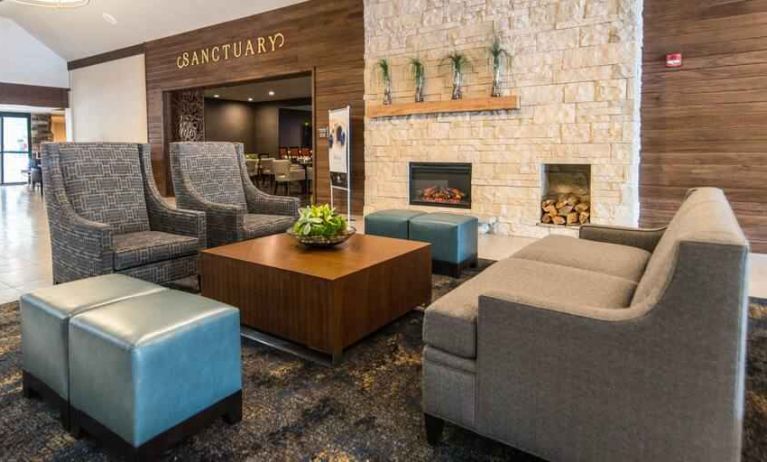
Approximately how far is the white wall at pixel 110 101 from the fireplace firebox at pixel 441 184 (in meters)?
6.57

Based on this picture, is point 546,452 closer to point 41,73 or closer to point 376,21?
point 376,21

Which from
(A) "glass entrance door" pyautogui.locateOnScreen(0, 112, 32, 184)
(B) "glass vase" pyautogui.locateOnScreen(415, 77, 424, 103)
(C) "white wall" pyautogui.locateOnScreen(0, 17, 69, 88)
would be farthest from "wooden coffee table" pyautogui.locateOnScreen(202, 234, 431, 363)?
(A) "glass entrance door" pyautogui.locateOnScreen(0, 112, 32, 184)

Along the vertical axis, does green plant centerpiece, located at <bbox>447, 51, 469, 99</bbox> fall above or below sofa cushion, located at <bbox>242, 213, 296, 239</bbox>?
above

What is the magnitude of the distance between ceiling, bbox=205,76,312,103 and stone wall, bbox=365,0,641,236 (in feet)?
17.5

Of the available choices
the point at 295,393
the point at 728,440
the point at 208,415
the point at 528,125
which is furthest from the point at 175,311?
the point at 528,125

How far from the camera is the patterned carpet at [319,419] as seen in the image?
1.66 metres

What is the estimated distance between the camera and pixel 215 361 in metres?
1.74

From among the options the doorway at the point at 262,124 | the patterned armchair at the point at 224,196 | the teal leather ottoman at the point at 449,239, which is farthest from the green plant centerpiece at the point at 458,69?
the doorway at the point at 262,124

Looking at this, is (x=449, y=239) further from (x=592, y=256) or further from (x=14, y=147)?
(x=14, y=147)

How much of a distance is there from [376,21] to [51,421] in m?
5.87

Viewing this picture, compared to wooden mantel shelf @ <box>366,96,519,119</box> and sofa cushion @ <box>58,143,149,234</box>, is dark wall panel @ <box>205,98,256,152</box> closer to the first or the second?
wooden mantel shelf @ <box>366,96,519,119</box>

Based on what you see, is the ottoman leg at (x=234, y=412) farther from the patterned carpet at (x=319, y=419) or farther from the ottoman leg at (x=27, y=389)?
the ottoman leg at (x=27, y=389)

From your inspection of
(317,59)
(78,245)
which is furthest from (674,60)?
(78,245)

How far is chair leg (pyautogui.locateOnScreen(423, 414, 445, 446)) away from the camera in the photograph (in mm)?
1699
